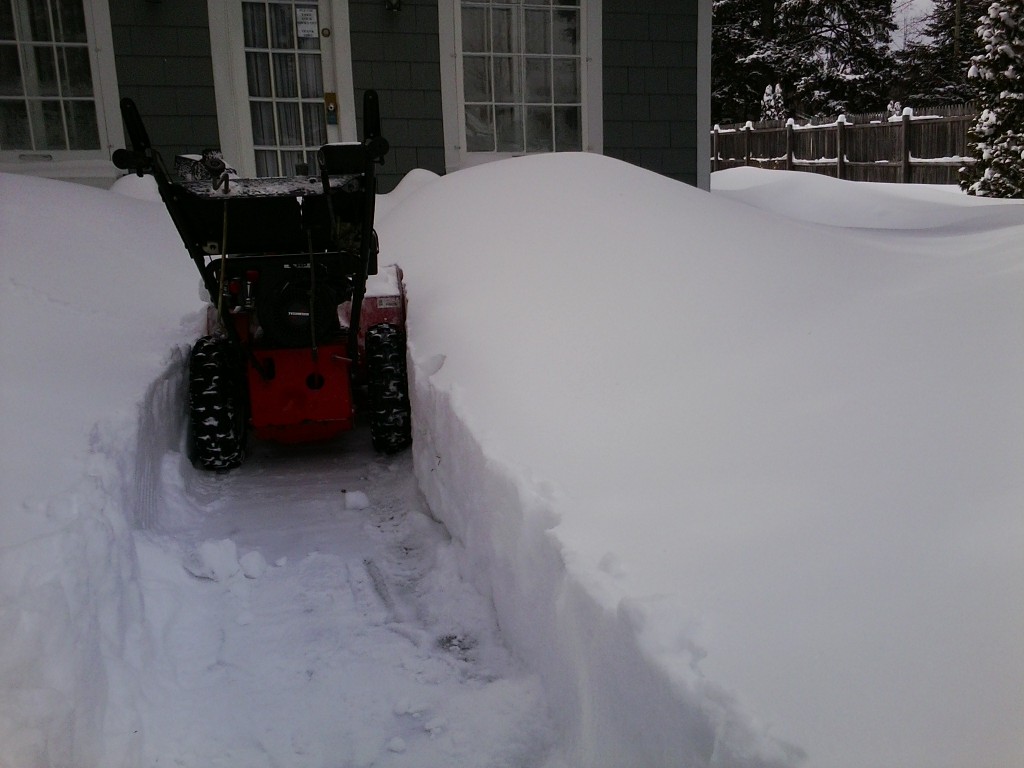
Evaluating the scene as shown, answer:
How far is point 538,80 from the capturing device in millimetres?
8844

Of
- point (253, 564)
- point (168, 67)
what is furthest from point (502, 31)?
point (253, 564)

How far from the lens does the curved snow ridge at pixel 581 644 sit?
1649 mm

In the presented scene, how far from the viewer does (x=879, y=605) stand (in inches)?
70.4

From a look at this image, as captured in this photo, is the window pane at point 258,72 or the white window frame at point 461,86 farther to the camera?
the white window frame at point 461,86

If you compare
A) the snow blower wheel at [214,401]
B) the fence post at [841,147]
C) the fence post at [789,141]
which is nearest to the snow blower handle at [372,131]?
the snow blower wheel at [214,401]

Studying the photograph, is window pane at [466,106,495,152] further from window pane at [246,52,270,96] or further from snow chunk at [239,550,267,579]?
snow chunk at [239,550,267,579]

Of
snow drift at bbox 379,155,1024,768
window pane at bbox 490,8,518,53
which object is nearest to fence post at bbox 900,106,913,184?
window pane at bbox 490,8,518,53

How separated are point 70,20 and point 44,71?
0.49m

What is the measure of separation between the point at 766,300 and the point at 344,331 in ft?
6.80

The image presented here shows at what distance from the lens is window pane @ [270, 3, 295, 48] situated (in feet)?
26.2

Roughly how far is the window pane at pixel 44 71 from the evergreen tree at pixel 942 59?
24.3 meters

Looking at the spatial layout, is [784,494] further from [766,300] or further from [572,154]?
[572,154]

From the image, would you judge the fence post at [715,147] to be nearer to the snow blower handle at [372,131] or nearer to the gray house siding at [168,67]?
the gray house siding at [168,67]

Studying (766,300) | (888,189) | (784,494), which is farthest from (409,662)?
(888,189)
